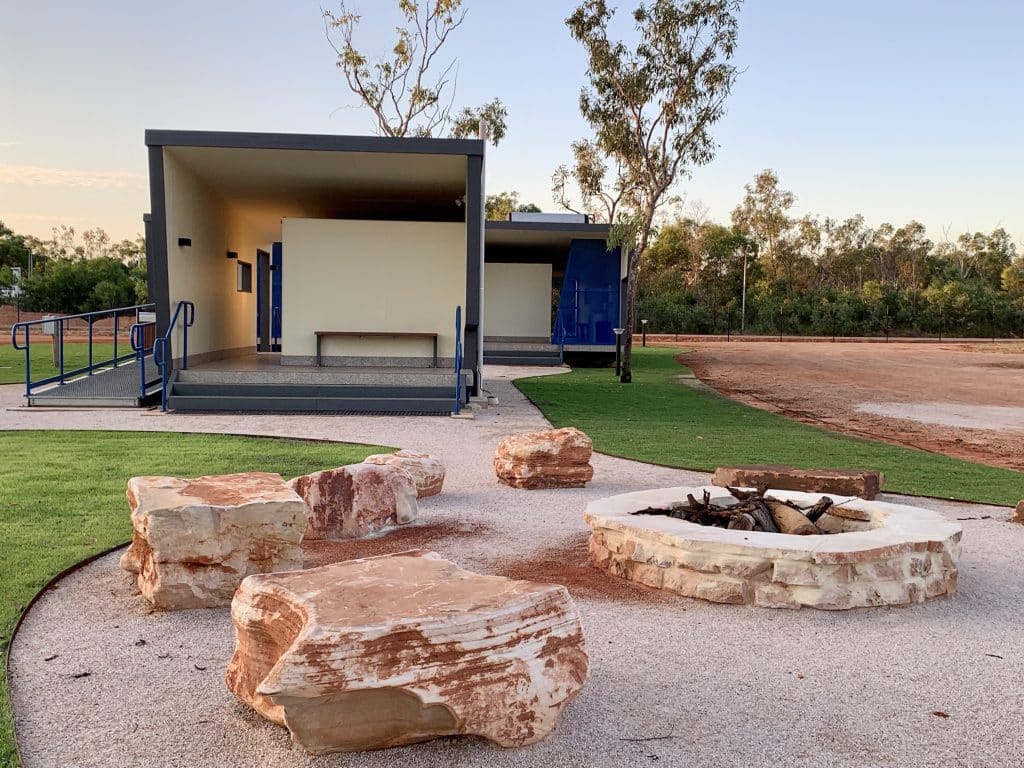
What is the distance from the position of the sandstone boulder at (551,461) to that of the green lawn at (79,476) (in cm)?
172

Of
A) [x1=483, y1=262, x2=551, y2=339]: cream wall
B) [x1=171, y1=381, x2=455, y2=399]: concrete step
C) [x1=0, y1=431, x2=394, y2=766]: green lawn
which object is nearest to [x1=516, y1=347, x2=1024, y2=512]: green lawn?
[x1=171, y1=381, x2=455, y2=399]: concrete step

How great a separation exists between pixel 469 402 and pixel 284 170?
4257 mm

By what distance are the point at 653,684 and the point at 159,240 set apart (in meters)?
10.2

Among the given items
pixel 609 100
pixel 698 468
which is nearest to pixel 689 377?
pixel 609 100

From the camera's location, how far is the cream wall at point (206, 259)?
12008mm

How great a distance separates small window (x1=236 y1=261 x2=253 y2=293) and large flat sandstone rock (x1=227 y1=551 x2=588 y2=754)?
14205 mm

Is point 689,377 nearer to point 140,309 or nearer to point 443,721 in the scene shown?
point 140,309

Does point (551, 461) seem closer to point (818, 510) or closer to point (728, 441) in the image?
point (818, 510)

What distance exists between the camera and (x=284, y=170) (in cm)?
1264

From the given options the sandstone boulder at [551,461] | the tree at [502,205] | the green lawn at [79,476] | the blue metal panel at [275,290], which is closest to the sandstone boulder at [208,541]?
the green lawn at [79,476]

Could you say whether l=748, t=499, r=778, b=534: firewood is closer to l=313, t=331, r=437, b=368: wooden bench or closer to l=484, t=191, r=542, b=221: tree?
l=313, t=331, r=437, b=368: wooden bench

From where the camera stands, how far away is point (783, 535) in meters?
4.38

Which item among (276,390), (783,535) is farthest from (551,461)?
(276,390)

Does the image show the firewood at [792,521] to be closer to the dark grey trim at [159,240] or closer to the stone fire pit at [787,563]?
the stone fire pit at [787,563]
